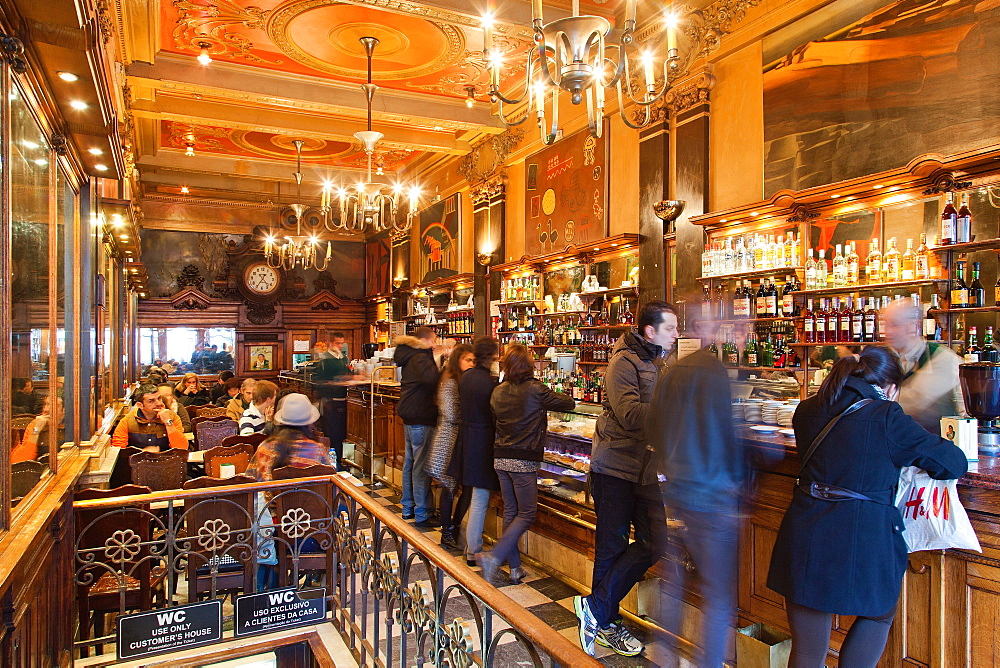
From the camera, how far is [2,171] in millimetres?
2262

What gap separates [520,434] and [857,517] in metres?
2.27

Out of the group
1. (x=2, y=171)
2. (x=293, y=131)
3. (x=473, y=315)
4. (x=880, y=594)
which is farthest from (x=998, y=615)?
(x=293, y=131)

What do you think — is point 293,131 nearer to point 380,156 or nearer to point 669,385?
point 380,156

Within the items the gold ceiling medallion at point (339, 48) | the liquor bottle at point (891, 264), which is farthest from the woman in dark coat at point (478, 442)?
the gold ceiling medallion at point (339, 48)

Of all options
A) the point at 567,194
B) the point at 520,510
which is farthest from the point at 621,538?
the point at 567,194

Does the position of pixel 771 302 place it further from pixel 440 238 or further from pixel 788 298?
pixel 440 238

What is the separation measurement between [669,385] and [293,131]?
27.5 feet

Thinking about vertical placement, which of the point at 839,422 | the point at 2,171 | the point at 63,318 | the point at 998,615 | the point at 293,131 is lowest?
the point at 998,615

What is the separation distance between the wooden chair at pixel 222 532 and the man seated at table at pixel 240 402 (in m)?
3.75

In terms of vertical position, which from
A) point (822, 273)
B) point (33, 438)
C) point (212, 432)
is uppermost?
point (822, 273)

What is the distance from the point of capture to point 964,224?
13.6ft

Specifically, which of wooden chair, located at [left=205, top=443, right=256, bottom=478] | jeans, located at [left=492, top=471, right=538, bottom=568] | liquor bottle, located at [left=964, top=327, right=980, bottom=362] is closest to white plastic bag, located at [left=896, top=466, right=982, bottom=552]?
liquor bottle, located at [left=964, top=327, right=980, bottom=362]

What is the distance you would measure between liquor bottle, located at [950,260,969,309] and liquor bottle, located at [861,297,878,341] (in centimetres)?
53

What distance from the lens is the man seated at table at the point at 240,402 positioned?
770cm
